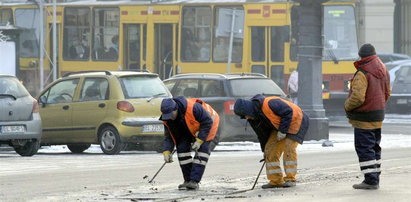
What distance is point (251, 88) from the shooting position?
81.3 ft

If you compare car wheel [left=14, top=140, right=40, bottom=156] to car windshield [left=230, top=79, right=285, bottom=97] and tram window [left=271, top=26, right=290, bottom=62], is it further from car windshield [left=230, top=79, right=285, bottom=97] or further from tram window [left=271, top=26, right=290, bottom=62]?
tram window [left=271, top=26, right=290, bottom=62]

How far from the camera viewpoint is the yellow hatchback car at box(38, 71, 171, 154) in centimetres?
2275

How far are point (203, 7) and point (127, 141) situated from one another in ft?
39.5

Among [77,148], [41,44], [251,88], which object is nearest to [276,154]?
[77,148]

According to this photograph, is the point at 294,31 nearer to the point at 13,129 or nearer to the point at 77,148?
the point at 77,148

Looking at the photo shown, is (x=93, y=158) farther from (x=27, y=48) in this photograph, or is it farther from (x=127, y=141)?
(x=27, y=48)

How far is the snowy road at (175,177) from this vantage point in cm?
1378

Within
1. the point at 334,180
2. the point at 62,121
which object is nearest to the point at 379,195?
the point at 334,180

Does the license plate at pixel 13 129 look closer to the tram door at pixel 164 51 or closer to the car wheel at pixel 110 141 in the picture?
the car wheel at pixel 110 141

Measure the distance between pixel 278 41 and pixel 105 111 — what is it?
11.3m

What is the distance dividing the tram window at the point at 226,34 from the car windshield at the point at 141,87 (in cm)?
909

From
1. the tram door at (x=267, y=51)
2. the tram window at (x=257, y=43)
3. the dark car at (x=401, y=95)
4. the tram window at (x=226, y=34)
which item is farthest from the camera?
the dark car at (x=401, y=95)

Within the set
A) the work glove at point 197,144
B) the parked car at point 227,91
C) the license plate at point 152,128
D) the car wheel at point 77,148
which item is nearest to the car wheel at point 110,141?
the license plate at point 152,128

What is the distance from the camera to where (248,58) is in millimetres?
33812
